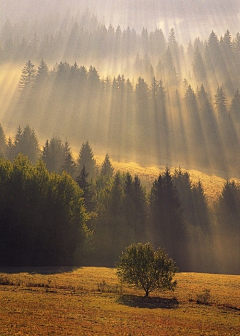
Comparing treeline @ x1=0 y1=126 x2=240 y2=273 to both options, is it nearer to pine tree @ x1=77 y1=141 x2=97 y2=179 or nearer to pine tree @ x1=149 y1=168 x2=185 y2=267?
pine tree @ x1=149 y1=168 x2=185 y2=267

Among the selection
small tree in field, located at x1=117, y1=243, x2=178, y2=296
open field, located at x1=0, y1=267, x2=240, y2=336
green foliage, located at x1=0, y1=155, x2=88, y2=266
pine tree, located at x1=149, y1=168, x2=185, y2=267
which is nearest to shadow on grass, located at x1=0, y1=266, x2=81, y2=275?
open field, located at x1=0, y1=267, x2=240, y2=336

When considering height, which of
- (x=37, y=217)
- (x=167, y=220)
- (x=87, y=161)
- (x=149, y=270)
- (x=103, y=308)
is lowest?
(x=103, y=308)

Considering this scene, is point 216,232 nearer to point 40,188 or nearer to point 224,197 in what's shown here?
point 224,197

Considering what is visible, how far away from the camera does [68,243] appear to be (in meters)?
82.8

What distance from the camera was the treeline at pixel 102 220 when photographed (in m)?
77.4

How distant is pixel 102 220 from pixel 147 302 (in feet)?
164

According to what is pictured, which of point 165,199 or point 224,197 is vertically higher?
point 224,197

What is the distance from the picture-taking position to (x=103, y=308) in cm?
4222

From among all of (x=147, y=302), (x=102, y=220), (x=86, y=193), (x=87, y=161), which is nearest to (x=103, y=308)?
(x=147, y=302)

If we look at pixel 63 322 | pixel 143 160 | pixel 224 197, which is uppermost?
pixel 143 160

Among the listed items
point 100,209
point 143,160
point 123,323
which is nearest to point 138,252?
point 123,323

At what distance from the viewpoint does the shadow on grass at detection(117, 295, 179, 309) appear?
47344 mm

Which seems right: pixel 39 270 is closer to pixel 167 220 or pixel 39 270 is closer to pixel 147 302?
pixel 147 302

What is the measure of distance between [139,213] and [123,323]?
220 ft
